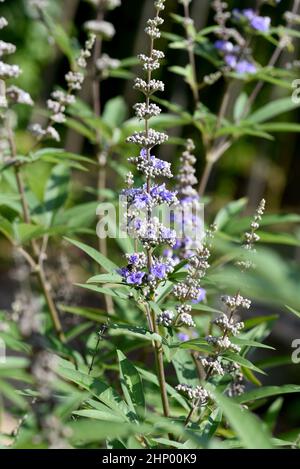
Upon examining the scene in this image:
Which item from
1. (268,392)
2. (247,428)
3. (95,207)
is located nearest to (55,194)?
(95,207)

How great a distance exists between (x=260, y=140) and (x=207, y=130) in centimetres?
717

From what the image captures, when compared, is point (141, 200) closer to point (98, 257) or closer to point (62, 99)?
point (98, 257)

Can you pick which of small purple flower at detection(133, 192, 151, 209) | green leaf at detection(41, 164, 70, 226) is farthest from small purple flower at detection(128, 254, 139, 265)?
green leaf at detection(41, 164, 70, 226)

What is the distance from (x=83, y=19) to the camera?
1011 centimetres

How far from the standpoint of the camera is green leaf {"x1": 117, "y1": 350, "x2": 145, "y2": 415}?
1.73 metres

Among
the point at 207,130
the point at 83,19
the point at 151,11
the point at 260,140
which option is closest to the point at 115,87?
the point at 83,19

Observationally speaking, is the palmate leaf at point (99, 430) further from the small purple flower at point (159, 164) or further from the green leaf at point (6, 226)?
the green leaf at point (6, 226)

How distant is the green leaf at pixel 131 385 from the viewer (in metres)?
1.73

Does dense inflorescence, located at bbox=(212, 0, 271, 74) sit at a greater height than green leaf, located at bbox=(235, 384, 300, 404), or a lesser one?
greater

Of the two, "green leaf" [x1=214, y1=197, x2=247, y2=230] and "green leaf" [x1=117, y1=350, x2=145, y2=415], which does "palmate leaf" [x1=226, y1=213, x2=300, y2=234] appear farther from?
"green leaf" [x1=117, y1=350, x2=145, y2=415]

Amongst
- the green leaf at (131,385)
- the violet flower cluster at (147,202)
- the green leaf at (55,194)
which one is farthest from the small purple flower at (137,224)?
the green leaf at (55,194)

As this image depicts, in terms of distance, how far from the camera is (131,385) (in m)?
1.75

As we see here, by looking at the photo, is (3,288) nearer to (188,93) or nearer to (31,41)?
(31,41)
